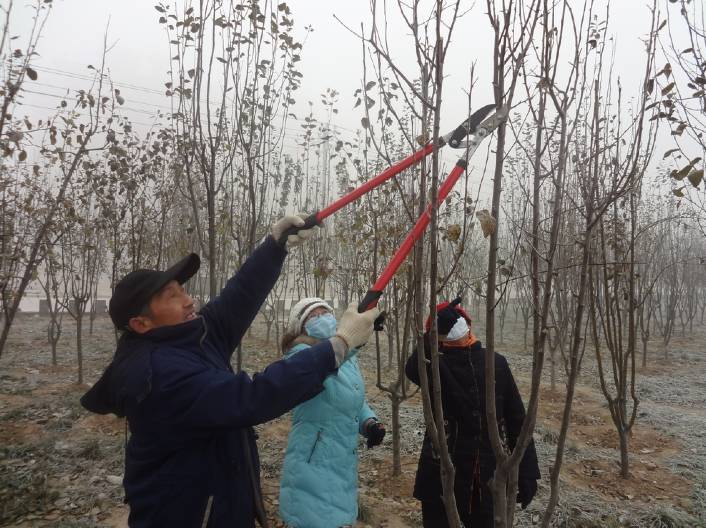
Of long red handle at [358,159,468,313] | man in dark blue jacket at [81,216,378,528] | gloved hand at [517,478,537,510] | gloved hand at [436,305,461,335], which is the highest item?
long red handle at [358,159,468,313]

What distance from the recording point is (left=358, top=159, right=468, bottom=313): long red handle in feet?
5.14

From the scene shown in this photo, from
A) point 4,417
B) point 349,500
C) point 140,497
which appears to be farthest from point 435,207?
point 4,417

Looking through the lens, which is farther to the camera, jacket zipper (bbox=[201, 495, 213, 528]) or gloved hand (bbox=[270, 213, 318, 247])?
gloved hand (bbox=[270, 213, 318, 247])

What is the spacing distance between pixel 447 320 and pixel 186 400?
57.1 inches

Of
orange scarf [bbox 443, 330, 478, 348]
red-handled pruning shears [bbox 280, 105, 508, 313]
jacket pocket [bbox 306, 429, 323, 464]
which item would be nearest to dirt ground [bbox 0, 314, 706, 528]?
jacket pocket [bbox 306, 429, 323, 464]

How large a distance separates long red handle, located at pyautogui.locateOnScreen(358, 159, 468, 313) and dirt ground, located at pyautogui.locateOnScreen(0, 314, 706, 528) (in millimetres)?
2616

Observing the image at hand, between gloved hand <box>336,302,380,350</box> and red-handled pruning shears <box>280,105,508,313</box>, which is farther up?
red-handled pruning shears <box>280,105,508,313</box>

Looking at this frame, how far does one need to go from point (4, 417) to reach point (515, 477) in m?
6.22

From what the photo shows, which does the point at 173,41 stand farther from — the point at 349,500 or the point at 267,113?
the point at 349,500

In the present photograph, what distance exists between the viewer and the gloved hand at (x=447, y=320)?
2449 mm

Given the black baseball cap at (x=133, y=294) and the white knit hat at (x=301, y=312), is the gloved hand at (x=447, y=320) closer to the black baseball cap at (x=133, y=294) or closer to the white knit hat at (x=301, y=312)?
the white knit hat at (x=301, y=312)

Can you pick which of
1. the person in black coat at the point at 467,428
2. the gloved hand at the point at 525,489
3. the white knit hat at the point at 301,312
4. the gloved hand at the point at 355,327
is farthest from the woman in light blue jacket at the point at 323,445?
the gloved hand at the point at 355,327

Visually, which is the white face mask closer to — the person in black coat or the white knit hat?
the person in black coat

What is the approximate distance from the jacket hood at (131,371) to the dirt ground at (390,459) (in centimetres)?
246
